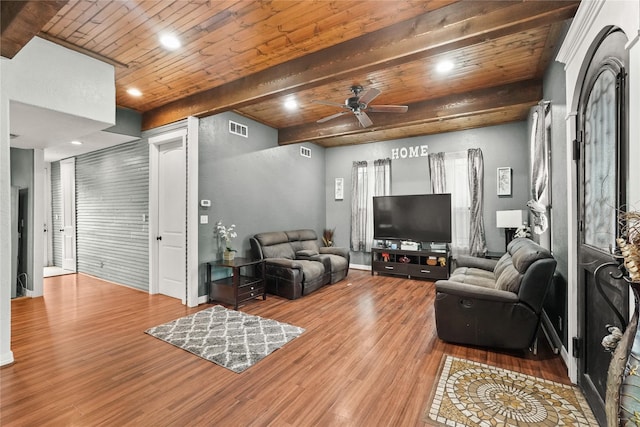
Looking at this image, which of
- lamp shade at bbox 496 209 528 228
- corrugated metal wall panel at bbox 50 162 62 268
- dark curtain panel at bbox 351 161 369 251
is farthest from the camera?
corrugated metal wall panel at bbox 50 162 62 268

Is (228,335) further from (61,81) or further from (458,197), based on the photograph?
(458,197)

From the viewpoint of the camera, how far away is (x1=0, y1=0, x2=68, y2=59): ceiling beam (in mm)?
1760

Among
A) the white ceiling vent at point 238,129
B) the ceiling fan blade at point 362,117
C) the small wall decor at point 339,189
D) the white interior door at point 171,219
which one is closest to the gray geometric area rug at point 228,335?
the white interior door at point 171,219

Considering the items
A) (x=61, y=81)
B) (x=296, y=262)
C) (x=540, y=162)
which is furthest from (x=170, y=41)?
(x=540, y=162)

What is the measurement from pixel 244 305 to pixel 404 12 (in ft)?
12.8

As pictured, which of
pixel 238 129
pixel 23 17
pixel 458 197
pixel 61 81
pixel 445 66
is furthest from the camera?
pixel 458 197

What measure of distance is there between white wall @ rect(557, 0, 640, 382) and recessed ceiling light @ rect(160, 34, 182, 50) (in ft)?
10.5

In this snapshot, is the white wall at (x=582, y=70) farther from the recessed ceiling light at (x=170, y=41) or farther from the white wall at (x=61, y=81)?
the white wall at (x=61, y=81)

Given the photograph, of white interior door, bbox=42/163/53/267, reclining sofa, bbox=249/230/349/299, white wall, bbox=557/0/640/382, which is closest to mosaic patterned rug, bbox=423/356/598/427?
white wall, bbox=557/0/640/382

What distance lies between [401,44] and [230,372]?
3141mm

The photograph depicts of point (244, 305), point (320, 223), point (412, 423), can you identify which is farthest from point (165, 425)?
point (320, 223)

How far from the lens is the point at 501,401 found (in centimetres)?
193

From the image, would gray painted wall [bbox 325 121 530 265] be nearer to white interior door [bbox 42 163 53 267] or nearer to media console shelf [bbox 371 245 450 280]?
media console shelf [bbox 371 245 450 280]

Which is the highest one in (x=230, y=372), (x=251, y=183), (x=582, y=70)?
(x=582, y=70)
